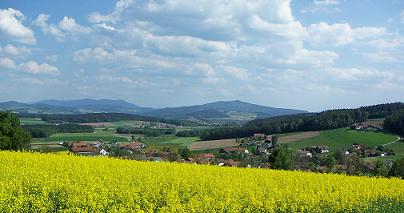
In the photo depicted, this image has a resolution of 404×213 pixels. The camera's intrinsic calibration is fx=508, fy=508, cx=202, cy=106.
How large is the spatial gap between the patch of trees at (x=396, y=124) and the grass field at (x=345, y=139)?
2567 mm

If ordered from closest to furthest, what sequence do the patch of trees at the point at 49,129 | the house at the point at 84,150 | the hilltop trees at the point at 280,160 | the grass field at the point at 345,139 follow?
the hilltop trees at the point at 280,160 → the house at the point at 84,150 → the grass field at the point at 345,139 → the patch of trees at the point at 49,129

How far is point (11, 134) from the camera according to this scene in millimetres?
40812

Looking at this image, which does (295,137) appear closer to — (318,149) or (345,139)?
(345,139)

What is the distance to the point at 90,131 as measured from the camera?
434 ft

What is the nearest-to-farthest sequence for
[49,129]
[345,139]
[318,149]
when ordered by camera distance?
[318,149] → [345,139] → [49,129]

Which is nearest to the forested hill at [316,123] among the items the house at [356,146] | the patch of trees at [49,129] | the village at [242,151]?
the village at [242,151]

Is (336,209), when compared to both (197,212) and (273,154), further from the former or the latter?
(273,154)

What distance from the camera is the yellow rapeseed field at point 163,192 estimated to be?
11273 millimetres

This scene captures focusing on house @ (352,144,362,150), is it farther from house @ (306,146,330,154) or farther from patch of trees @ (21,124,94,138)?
patch of trees @ (21,124,94,138)

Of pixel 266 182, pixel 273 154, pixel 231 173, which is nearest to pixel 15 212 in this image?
pixel 266 182

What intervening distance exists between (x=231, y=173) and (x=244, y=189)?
614cm

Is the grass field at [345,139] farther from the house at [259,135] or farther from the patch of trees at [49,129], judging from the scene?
the patch of trees at [49,129]

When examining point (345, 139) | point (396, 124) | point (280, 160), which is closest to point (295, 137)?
point (345, 139)

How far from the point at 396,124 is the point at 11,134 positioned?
2669 inches
